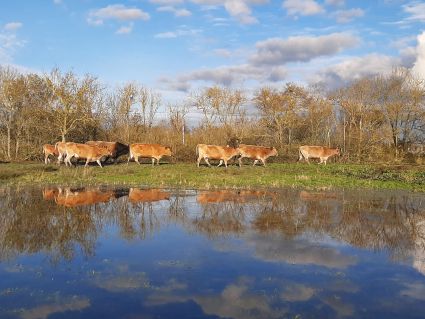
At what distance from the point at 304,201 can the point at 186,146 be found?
63.0 ft

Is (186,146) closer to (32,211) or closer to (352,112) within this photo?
(352,112)

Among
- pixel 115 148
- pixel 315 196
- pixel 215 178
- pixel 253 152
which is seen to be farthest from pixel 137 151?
pixel 315 196

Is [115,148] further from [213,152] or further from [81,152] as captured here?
[213,152]

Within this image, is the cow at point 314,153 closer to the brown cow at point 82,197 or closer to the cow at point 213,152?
the cow at point 213,152

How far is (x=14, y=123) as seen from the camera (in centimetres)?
3422

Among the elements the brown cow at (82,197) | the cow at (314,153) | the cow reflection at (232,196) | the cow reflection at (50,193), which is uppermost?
the cow at (314,153)

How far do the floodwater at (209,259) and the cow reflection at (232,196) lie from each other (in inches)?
30.8

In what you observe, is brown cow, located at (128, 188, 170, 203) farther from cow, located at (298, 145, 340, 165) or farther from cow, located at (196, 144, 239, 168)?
cow, located at (298, 145, 340, 165)

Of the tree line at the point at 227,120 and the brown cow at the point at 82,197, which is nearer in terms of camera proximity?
the brown cow at the point at 82,197

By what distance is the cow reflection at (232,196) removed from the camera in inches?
534

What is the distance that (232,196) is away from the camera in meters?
14.5

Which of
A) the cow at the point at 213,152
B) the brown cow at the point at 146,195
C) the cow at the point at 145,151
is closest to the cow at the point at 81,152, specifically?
the cow at the point at 145,151

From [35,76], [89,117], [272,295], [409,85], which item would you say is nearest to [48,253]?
[272,295]

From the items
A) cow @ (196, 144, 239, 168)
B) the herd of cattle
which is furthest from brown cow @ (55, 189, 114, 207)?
cow @ (196, 144, 239, 168)
